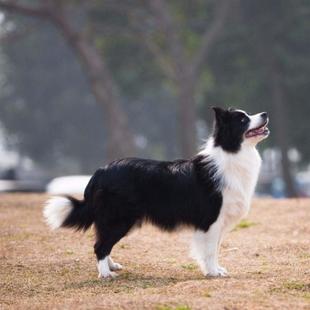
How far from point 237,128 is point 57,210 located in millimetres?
2200

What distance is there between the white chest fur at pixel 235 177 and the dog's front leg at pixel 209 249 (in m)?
0.17

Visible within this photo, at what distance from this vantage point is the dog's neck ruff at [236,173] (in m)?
9.20

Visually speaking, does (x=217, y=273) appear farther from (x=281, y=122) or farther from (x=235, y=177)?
(x=281, y=122)

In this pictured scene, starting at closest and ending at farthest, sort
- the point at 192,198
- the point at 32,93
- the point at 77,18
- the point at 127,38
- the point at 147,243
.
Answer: the point at 192,198
the point at 147,243
the point at 127,38
the point at 77,18
the point at 32,93

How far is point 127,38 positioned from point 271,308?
3048cm

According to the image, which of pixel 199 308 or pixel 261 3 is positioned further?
pixel 261 3

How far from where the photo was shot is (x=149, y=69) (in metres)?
40.2

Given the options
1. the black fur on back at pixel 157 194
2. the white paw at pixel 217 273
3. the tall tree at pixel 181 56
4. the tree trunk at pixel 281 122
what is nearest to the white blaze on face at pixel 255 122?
the black fur on back at pixel 157 194

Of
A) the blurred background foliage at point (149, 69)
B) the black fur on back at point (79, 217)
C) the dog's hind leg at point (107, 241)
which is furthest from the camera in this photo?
the blurred background foliage at point (149, 69)

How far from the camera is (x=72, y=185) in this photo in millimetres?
19094

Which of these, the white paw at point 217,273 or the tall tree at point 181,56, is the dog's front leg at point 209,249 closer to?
the white paw at point 217,273

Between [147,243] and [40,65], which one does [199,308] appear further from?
[40,65]

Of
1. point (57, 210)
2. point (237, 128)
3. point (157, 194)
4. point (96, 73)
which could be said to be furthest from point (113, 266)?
point (96, 73)

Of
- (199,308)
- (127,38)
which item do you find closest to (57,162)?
(127,38)
